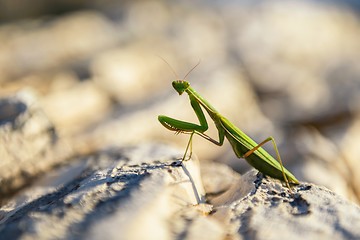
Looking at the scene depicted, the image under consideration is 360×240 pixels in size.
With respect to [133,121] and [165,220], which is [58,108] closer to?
[133,121]

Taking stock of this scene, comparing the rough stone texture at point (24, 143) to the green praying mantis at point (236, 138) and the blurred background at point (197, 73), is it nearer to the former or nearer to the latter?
the blurred background at point (197, 73)

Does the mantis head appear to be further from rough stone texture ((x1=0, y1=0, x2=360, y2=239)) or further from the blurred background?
the blurred background

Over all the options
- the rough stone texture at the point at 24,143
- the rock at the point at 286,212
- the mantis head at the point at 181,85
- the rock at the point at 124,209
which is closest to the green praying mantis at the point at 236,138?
the mantis head at the point at 181,85

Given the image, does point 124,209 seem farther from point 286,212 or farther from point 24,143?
point 24,143

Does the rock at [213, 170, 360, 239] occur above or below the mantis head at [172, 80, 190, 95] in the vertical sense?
below

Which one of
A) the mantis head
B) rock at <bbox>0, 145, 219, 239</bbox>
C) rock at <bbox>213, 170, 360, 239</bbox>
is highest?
the mantis head

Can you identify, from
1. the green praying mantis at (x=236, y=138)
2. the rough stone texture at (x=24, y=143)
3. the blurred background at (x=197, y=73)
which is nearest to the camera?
the green praying mantis at (x=236, y=138)

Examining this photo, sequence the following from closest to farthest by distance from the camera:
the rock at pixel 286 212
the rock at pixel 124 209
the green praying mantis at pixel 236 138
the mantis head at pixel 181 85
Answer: the rock at pixel 124 209, the rock at pixel 286 212, the green praying mantis at pixel 236 138, the mantis head at pixel 181 85

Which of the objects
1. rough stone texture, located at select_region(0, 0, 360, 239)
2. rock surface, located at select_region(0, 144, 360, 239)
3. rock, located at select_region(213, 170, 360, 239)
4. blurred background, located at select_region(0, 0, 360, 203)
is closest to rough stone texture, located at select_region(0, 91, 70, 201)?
rough stone texture, located at select_region(0, 0, 360, 239)

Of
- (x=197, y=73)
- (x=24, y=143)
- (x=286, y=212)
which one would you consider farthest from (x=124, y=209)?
(x=197, y=73)
